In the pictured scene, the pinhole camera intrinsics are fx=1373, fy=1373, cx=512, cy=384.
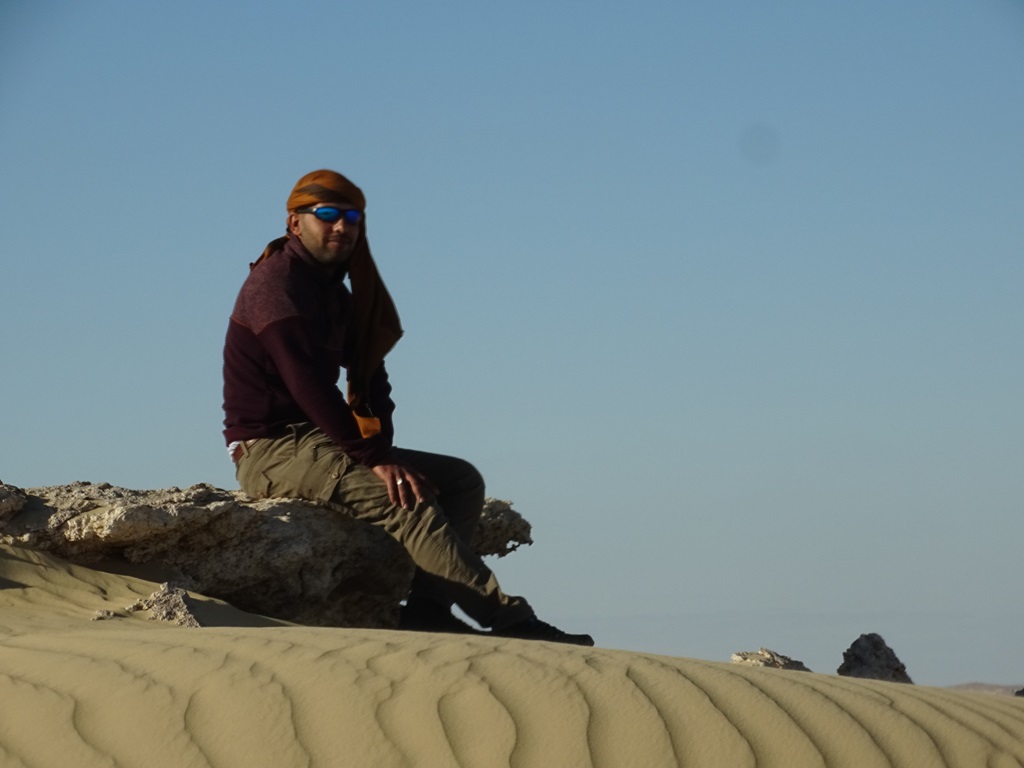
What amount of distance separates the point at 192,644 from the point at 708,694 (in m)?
1.64

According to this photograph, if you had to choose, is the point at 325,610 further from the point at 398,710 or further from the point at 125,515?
the point at 398,710

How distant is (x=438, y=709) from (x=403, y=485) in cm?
246

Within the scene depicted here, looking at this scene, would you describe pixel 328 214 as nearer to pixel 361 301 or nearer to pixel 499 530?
pixel 361 301

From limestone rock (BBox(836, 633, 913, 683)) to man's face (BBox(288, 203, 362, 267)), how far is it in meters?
3.14

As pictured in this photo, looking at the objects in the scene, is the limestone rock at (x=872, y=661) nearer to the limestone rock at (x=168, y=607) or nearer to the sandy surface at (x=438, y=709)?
the sandy surface at (x=438, y=709)

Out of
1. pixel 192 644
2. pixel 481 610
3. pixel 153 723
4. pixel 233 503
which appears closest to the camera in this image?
pixel 153 723

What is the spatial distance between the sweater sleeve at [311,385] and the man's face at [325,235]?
455 mm

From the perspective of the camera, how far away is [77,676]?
4.02 metres

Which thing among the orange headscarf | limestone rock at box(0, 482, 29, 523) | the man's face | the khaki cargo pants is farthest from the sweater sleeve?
limestone rock at box(0, 482, 29, 523)

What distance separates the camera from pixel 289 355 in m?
6.11

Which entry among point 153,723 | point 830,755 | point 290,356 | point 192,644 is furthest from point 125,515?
point 830,755

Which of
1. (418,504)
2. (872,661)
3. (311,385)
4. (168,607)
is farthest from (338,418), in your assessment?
(872,661)

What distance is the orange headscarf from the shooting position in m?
6.41

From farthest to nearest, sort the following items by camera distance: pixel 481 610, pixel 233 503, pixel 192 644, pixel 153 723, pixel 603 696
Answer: pixel 233 503
pixel 481 610
pixel 192 644
pixel 603 696
pixel 153 723
